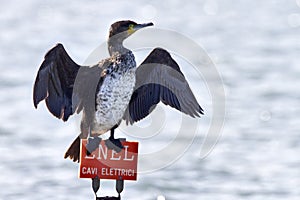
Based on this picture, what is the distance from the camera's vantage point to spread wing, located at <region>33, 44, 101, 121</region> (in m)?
5.52

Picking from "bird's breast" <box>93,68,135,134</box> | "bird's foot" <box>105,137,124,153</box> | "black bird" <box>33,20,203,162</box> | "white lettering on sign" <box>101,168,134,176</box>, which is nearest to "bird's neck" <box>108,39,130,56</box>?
"black bird" <box>33,20,203,162</box>

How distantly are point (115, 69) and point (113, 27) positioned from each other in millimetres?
299

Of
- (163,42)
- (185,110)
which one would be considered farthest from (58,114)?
(163,42)

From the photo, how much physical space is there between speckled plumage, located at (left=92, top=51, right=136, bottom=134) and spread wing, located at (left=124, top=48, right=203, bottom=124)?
6.5 inches

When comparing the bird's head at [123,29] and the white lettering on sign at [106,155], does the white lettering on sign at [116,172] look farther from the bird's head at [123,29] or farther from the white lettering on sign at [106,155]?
the bird's head at [123,29]

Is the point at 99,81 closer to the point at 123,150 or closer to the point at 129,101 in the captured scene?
the point at 129,101

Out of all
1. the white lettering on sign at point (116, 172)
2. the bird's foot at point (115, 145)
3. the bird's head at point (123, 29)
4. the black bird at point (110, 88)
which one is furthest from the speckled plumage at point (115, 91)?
the white lettering on sign at point (116, 172)

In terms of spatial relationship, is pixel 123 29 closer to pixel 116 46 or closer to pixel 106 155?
pixel 116 46

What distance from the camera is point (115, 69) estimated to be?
548cm

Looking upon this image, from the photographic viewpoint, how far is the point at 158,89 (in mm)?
5750

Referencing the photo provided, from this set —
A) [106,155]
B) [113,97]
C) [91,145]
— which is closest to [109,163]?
[106,155]

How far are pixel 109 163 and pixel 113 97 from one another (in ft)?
1.84

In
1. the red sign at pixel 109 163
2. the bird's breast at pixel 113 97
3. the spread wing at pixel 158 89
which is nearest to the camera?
the red sign at pixel 109 163

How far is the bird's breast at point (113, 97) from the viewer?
215 inches
